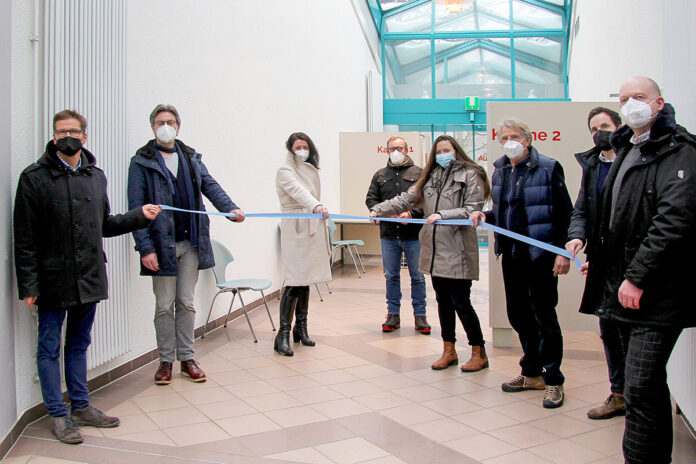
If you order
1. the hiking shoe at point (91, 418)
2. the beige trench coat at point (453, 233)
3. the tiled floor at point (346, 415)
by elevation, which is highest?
the beige trench coat at point (453, 233)

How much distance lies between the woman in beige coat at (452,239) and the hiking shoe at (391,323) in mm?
1223

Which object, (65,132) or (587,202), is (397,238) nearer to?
(587,202)

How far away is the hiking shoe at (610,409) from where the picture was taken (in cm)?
310

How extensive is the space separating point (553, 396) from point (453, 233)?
3.78ft

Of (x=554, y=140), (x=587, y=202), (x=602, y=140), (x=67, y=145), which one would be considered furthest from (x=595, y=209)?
(x=67, y=145)

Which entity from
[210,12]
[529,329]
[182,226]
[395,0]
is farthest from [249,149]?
[395,0]

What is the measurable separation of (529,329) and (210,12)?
3.89m

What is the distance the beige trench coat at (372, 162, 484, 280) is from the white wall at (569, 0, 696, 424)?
1.21m

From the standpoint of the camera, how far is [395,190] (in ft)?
17.5

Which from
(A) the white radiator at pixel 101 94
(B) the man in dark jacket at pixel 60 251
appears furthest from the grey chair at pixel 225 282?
(B) the man in dark jacket at pixel 60 251

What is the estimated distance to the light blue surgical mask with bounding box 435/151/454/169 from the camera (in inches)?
157

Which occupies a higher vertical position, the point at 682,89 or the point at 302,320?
the point at 682,89

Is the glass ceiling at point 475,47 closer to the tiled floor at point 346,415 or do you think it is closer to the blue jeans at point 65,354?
the tiled floor at point 346,415

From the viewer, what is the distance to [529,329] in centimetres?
350
